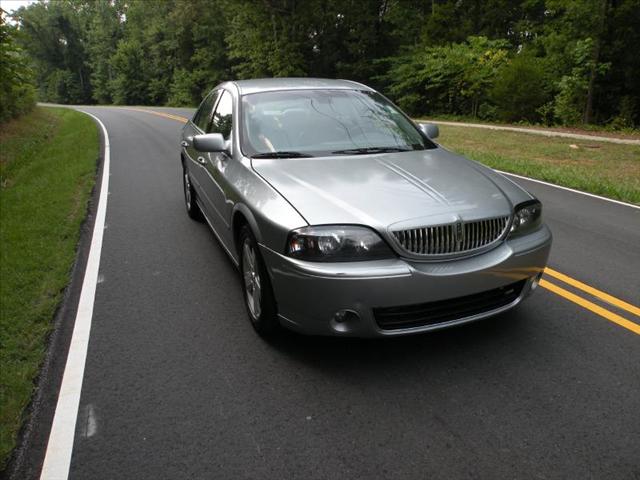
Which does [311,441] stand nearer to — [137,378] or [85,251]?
[137,378]

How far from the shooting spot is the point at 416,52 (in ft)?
97.4

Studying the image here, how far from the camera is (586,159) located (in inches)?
469

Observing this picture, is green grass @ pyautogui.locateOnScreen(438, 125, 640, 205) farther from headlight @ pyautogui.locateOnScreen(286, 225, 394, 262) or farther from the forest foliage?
headlight @ pyautogui.locateOnScreen(286, 225, 394, 262)

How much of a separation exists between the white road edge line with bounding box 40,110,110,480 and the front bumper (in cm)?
132

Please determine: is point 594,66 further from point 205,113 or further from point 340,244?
point 340,244

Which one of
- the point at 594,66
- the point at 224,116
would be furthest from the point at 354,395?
the point at 594,66

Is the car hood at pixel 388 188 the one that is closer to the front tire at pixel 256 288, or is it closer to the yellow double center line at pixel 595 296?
the front tire at pixel 256 288

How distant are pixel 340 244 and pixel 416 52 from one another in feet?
95.3

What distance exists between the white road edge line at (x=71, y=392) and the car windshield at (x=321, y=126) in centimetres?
183

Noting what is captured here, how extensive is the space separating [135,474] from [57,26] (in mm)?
104265

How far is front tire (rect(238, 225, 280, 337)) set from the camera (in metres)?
3.46

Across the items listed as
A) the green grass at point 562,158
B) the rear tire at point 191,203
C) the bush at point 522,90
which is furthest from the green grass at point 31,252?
the bush at point 522,90

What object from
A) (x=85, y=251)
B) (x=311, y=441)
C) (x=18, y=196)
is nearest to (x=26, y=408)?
(x=311, y=441)

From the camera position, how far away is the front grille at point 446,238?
3.06m
